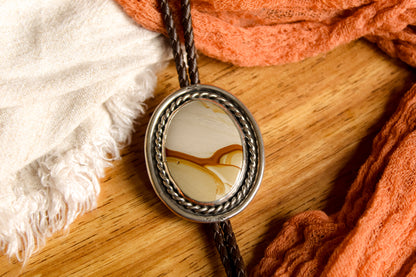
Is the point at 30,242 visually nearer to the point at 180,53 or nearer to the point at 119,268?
the point at 119,268

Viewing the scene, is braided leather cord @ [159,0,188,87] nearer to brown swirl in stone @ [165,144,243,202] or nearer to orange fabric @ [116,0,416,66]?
orange fabric @ [116,0,416,66]

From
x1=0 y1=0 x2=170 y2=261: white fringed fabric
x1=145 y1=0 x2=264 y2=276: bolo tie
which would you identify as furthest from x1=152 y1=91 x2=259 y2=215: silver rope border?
x1=0 y1=0 x2=170 y2=261: white fringed fabric

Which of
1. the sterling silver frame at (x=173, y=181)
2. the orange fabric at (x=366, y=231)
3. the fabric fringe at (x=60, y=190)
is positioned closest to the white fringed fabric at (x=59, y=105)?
the fabric fringe at (x=60, y=190)

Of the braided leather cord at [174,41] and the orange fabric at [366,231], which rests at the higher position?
the braided leather cord at [174,41]

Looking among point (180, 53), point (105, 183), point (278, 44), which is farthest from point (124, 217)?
point (278, 44)

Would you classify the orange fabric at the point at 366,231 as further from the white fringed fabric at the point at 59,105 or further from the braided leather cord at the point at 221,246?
the white fringed fabric at the point at 59,105

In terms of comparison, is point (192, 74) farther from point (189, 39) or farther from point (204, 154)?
point (204, 154)
